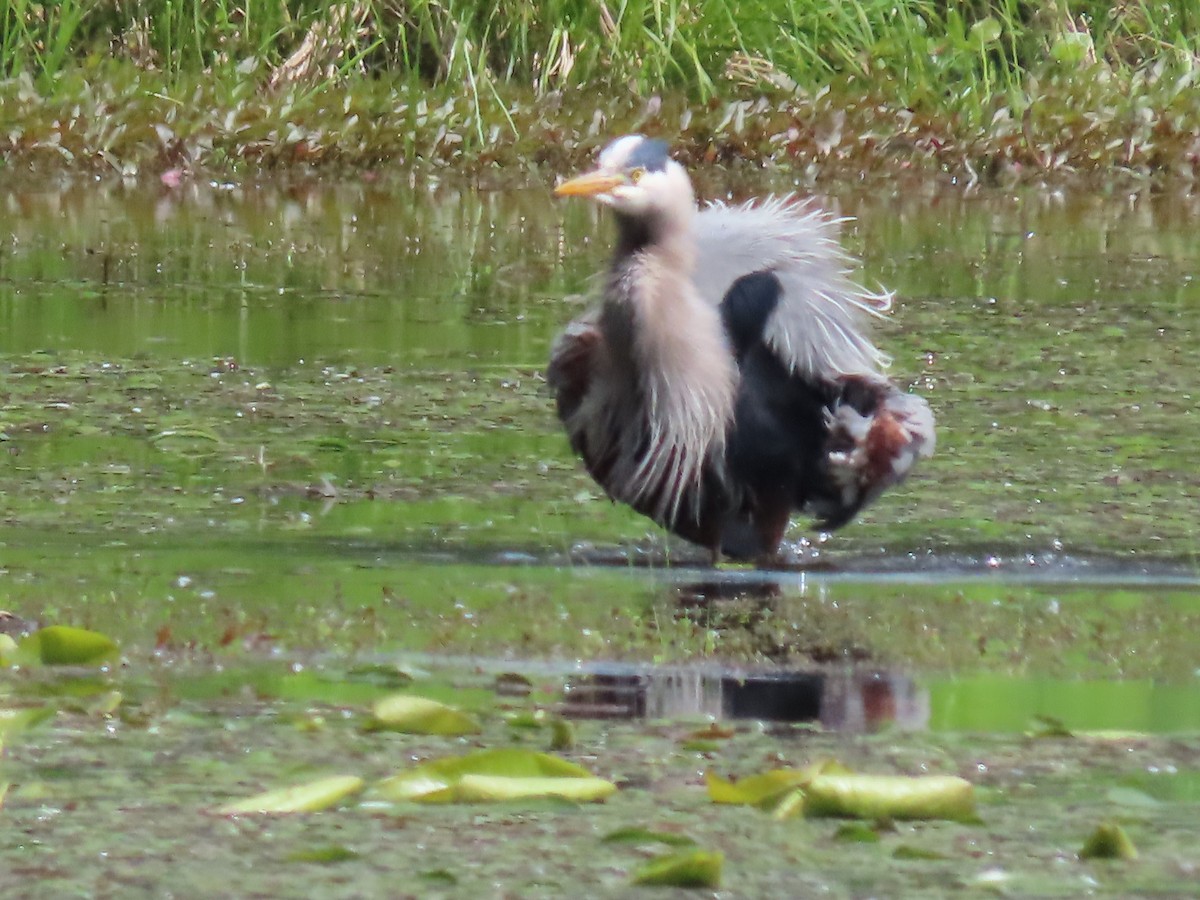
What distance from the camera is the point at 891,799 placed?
9.68 ft

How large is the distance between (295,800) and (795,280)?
2.38 metres

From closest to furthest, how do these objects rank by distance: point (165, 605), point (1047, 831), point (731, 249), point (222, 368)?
point (1047, 831) → point (165, 605) → point (731, 249) → point (222, 368)

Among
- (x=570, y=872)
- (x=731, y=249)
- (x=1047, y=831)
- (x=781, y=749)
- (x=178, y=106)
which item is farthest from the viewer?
(x=178, y=106)

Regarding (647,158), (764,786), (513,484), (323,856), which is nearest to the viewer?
(323,856)

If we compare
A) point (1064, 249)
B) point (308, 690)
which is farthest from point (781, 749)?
point (1064, 249)

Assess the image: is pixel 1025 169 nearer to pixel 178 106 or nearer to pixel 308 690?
pixel 178 106

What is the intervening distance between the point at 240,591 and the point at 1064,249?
5803 mm

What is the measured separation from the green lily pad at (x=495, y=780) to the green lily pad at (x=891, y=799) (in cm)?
27

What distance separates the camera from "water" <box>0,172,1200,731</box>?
4.11 meters

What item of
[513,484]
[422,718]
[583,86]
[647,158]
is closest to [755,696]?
[422,718]

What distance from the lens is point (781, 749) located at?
130 inches

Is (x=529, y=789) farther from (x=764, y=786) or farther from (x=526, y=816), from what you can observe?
(x=764, y=786)

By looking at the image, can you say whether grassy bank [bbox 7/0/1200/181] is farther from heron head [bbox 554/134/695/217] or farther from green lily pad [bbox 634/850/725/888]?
green lily pad [bbox 634/850/725/888]

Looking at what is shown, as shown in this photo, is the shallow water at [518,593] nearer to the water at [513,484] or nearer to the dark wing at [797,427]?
the water at [513,484]
